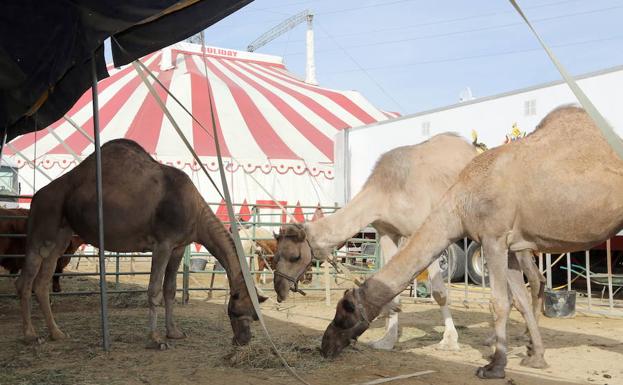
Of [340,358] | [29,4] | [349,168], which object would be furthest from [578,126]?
[349,168]

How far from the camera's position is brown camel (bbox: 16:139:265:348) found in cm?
633

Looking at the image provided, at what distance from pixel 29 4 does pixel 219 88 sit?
17.0 m

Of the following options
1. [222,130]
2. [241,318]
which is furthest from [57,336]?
[222,130]

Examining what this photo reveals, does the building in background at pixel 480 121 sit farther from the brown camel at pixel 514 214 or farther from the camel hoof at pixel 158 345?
the camel hoof at pixel 158 345

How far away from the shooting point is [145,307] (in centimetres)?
934

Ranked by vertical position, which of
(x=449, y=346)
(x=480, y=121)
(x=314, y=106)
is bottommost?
(x=449, y=346)

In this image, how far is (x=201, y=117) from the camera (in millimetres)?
19797

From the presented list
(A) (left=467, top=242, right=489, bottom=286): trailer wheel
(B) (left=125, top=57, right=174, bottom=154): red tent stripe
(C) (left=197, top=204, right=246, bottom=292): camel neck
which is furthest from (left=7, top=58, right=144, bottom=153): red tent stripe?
(C) (left=197, top=204, right=246, bottom=292): camel neck

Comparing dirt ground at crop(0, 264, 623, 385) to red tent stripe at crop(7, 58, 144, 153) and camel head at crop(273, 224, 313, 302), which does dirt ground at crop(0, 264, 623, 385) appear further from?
red tent stripe at crop(7, 58, 144, 153)

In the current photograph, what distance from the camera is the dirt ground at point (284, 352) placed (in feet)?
16.1

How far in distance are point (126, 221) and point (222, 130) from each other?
1350 centimetres

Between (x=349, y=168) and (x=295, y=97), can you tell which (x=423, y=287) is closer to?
(x=349, y=168)

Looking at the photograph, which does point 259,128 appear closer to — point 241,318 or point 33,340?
point 33,340

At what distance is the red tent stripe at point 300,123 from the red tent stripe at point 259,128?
3.04ft
